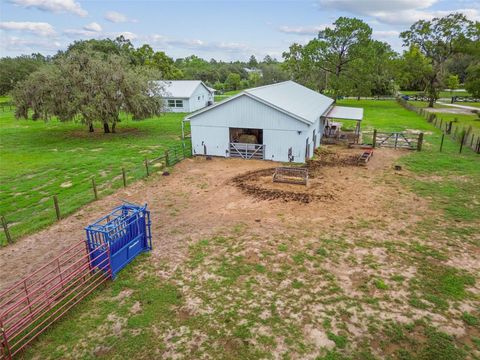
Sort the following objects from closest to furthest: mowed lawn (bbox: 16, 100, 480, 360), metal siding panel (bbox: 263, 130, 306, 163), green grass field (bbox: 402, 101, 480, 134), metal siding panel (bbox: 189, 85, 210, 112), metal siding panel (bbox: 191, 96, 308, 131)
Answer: mowed lawn (bbox: 16, 100, 480, 360) < metal siding panel (bbox: 191, 96, 308, 131) < metal siding panel (bbox: 263, 130, 306, 163) < green grass field (bbox: 402, 101, 480, 134) < metal siding panel (bbox: 189, 85, 210, 112)

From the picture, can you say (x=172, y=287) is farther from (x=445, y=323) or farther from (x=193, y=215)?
(x=445, y=323)

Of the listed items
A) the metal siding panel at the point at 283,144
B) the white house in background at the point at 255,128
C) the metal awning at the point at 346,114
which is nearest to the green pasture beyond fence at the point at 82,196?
the white house in background at the point at 255,128

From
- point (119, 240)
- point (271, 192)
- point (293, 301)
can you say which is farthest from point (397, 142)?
point (119, 240)

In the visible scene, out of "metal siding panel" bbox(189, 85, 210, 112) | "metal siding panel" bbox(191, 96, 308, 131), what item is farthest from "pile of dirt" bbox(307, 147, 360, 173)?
"metal siding panel" bbox(189, 85, 210, 112)

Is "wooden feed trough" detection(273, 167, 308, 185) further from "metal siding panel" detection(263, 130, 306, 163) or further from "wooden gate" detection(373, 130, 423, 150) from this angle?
"wooden gate" detection(373, 130, 423, 150)

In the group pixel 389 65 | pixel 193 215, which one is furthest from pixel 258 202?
pixel 389 65
